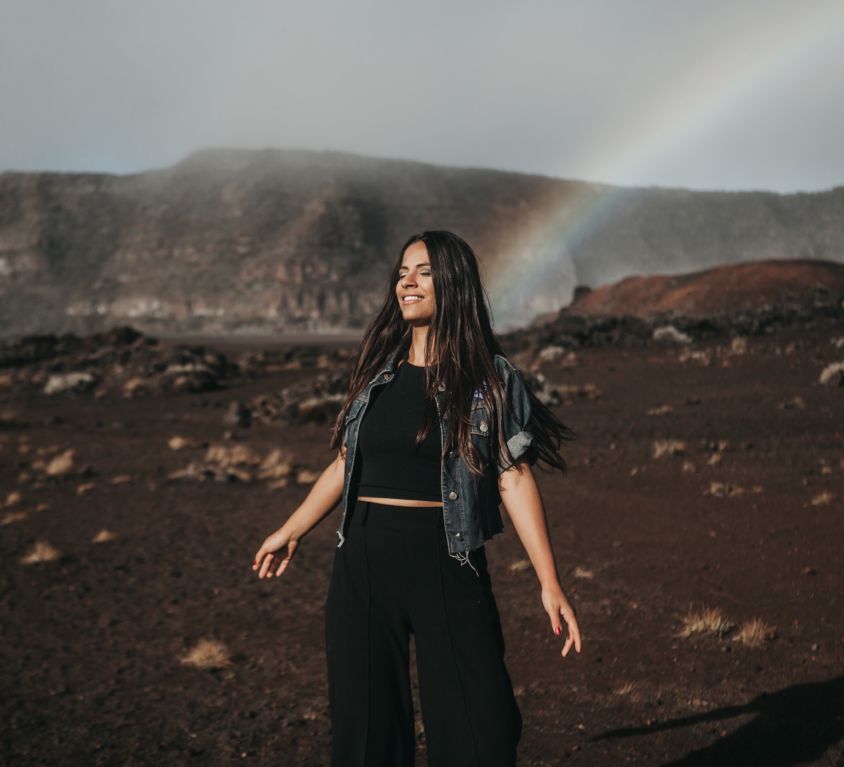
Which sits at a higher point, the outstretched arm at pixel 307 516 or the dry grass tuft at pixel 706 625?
the outstretched arm at pixel 307 516

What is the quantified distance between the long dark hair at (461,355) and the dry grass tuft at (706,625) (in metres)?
3.92

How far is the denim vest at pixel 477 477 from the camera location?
2639mm

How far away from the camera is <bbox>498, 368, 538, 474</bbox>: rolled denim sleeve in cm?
265

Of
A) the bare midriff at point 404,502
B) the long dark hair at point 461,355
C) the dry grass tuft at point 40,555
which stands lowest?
the dry grass tuft at point 40,555

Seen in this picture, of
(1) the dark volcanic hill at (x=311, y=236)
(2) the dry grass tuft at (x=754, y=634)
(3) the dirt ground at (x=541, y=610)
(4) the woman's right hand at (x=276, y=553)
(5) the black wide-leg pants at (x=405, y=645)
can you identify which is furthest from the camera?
(1) the dark volcanic hill at (x=311, y=236)

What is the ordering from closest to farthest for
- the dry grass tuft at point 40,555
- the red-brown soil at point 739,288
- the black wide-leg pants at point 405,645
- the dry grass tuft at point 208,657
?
the black wide-leg pants at point 405,645 → the dry grass tuft at point 208,657 → the dry grass tuft at point 40,555 → the red-brown soil at point 739,288

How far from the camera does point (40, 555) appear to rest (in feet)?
29.9

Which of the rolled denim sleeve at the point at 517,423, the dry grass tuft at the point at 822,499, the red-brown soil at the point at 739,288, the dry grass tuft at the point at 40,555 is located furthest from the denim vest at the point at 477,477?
the red-brown soil at the point at 739,288

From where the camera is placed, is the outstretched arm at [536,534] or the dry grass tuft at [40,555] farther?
the dry grass tuft at [40,555]

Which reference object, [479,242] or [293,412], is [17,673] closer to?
[293,412]

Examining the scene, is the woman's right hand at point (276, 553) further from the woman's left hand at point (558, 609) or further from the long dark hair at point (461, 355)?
the woman's left hand at point (558, 609)

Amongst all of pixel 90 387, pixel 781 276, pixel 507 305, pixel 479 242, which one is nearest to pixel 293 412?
pixel 90 387

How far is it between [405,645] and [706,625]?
13.9ft

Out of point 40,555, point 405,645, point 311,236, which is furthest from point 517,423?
point 311,236
